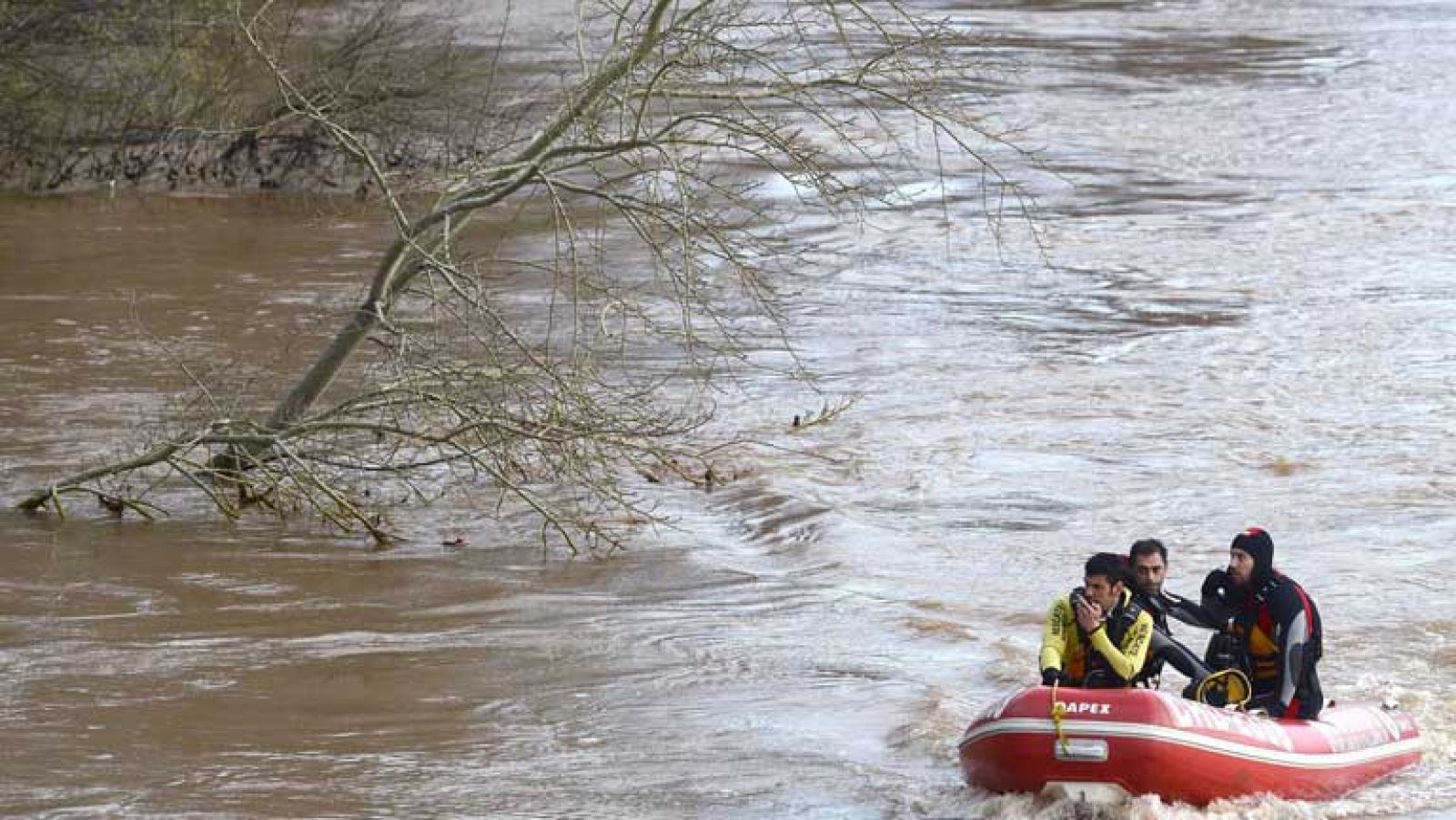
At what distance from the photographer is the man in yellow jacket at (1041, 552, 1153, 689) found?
9.91 m

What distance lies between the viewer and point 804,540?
14.9 m

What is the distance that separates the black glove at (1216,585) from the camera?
35.1 ft

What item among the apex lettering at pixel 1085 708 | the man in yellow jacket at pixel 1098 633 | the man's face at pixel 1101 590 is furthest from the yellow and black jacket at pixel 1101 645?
the apex lettering at pixel 1085 708

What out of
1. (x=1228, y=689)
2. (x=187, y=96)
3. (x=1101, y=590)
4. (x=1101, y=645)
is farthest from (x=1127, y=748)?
(x=187, y=96)

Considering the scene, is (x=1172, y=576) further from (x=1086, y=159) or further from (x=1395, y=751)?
(x=1086, y=159)

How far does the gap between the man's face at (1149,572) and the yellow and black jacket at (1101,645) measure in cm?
13

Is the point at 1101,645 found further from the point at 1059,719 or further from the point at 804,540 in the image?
the point at 804,540

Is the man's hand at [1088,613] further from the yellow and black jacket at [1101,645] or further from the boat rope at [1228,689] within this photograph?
the boat rope at [1228,689]

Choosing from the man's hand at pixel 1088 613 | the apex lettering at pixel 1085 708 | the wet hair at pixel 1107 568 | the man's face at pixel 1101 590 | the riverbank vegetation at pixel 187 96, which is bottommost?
the apex lettering at pixel 1085 708

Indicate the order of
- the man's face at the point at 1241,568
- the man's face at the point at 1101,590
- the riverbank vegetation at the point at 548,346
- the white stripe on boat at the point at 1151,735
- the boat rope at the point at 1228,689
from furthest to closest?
1. the riverbank vegetation at the point at 548,346
2. the boat rope at the point at 1228,689
3. the man's face at the point at 1241,568
4. the man's face at the point at 1101,590
5. the white stripe on boat at the point at 1151,735

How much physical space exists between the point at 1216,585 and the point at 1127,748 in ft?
4.50

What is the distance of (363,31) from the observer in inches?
987

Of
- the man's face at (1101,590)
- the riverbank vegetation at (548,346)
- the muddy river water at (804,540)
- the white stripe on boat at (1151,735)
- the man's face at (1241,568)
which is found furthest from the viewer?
the riverbank vegetation at (548,346)

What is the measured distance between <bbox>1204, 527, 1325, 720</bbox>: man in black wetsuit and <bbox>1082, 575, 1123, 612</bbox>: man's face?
30.6 inches
